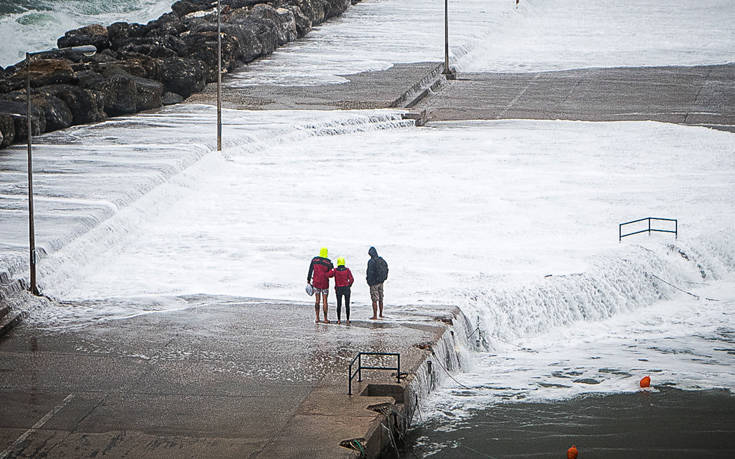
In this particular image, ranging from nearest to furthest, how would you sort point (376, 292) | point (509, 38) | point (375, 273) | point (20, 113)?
point (375, 273) → point (376, 292) → point (20, 113) → point (509, 38)

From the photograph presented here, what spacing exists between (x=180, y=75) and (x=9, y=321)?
78.2 ft

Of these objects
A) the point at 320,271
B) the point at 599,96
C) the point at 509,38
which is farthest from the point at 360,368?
the point at 509,38

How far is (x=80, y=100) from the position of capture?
1407 inches

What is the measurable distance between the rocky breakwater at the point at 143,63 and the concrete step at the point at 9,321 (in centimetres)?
1362

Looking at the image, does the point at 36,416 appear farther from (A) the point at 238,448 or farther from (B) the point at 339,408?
(B) the point at 339,408

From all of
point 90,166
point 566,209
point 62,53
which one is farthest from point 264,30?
point 566,209

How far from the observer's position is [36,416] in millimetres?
14578

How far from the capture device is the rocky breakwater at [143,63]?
35.0 metres

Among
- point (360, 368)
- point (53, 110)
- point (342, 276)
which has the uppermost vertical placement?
point (53, 110)

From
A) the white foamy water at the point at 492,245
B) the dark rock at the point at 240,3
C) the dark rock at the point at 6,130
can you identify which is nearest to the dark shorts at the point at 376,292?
the white foamy water at the point at 492,245

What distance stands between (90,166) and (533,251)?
12.5m

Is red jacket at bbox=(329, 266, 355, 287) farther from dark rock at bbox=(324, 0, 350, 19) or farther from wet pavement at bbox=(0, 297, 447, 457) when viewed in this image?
dark rock at bbox=(324, 0, 350, 19)

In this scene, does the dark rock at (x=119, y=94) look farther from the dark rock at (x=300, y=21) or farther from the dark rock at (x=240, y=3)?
the dark rock at (x=240, y=3)

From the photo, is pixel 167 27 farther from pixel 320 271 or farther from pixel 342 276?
pixel 342 276
